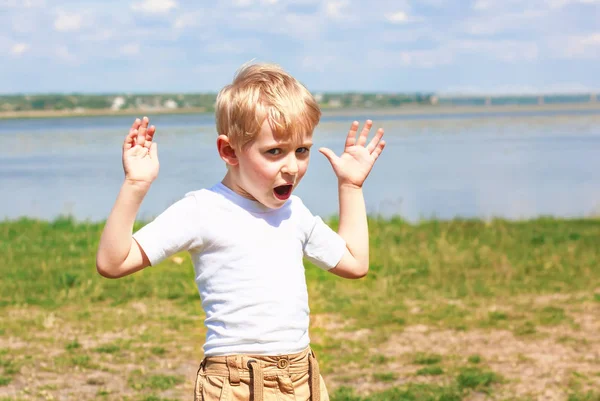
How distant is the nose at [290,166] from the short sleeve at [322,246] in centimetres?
28

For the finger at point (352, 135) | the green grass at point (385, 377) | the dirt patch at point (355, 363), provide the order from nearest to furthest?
the finger at point (352, 135), the dirt patch at point (355, 363), the green grass at point (385, 377)

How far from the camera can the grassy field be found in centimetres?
561

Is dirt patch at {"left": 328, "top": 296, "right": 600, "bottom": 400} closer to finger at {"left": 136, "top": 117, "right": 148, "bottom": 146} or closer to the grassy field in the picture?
the grassy field

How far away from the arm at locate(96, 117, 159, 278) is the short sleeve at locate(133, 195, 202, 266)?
29mm

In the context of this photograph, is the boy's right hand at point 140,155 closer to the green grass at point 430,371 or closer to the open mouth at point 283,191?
the open mouth at point 283,191

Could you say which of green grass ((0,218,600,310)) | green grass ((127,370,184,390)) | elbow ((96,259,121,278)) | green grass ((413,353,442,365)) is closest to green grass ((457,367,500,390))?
green grass ((413,353,442,365))

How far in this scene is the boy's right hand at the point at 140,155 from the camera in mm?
2547

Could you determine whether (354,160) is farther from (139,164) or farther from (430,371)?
(430,371)

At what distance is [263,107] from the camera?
2562 mm

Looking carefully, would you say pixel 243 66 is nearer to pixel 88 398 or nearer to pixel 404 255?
pixel 88 398

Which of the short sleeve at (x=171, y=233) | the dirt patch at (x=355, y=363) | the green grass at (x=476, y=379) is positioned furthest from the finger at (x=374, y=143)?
the green grass at (x=476, y=379)

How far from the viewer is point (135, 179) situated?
2.54 metres

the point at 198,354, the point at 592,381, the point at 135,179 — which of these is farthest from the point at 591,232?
the point at 135,179

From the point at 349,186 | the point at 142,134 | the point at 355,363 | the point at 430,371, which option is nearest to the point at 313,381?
the point at 349,186
